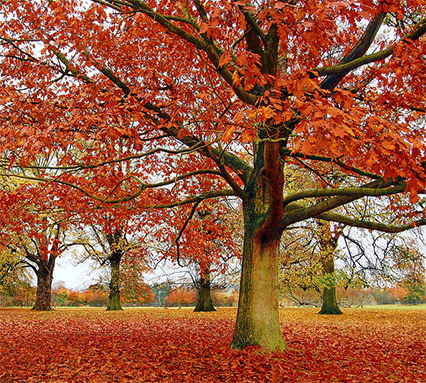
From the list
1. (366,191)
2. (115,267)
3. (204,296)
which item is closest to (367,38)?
(366,191)

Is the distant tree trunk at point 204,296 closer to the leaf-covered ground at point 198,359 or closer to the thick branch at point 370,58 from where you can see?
the leaf-covered ground at point 198,359

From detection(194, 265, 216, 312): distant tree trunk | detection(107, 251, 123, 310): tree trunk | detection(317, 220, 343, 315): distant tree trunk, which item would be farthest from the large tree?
detection(107, 251, 123, 310): tree trunk

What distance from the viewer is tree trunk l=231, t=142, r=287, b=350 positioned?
7.14 metres

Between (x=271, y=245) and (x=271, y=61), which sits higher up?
(x=271, y=61)

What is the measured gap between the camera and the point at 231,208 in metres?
19.5

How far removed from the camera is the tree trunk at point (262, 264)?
23.4 ft

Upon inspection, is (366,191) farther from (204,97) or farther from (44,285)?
(44,285)

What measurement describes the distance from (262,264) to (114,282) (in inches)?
677

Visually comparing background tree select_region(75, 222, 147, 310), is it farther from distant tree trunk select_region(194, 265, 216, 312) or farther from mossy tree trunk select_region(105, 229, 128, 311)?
distant tree trunk select_region(194, 265, 216, 312)

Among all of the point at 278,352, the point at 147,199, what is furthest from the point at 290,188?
the point at 278,352

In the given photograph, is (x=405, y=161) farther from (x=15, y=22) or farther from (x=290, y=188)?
(x=290, y=188)

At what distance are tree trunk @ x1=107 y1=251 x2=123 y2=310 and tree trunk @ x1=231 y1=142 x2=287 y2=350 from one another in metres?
16.5

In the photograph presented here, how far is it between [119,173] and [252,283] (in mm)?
5050

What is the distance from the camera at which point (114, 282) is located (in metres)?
22.2
